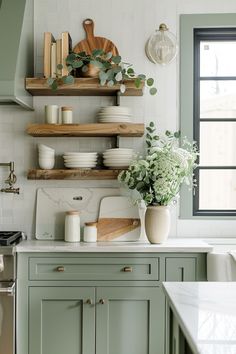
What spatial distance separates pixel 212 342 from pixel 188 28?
2775 millimetres

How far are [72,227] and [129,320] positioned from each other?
0.73 meters

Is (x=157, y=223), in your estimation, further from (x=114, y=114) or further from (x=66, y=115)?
(x=66, y=115)

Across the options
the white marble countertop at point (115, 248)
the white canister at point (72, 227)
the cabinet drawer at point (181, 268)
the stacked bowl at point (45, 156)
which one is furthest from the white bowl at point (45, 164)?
the cabinet drawer at point (181, 268)

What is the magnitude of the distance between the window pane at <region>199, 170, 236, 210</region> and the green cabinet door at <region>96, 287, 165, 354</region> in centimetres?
92

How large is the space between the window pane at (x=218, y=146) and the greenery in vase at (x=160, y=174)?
0.47 metres

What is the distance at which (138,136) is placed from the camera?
3.50m

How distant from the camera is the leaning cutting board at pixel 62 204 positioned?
3.53 m

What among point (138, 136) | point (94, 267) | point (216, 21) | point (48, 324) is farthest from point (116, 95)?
point (48, 324)

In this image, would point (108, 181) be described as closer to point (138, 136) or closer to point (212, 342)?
point (138, 136)

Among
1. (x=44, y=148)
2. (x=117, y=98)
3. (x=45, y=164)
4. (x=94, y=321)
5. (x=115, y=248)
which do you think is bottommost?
(x=94, y=321)

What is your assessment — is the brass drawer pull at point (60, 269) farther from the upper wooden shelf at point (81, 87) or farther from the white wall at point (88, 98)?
the upper wooden shelf at point (81, 87)

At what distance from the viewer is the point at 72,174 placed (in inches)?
132

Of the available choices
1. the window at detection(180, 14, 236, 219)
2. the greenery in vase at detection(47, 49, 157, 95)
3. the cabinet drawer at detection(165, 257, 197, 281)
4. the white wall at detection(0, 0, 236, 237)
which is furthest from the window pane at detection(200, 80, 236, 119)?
the cabinet drawer at detection(165, 257, 197, 281)

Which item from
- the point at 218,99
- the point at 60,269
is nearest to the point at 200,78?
the point at 218,99
